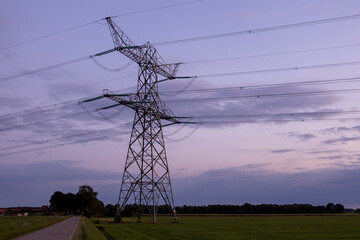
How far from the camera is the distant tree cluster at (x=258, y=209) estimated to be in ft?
602

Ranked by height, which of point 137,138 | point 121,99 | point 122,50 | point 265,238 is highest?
point 122,50

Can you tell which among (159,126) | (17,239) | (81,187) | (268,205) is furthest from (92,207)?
(17,239)

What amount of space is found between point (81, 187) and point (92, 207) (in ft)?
34.9

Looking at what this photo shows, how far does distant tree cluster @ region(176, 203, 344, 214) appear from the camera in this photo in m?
184

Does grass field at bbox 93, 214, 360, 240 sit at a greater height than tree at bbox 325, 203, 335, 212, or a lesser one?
lesser

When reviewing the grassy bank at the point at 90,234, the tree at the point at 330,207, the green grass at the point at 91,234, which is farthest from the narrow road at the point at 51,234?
the tree at the point at 330,207

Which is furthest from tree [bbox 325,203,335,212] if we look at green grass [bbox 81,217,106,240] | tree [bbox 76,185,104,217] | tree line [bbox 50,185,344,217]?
green grass [bbox 81,217,106,240]

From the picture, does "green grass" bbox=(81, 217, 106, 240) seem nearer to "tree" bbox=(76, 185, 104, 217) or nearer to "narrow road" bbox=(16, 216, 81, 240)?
"narrow road" bbox=(16, 216, 81, 240)

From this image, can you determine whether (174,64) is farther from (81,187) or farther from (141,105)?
(81,187)

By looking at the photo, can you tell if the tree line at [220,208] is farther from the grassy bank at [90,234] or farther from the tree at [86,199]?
the grassy bank at [90,234]

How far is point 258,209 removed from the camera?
188 meters

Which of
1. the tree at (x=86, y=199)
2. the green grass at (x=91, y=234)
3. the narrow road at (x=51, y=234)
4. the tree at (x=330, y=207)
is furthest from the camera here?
the tree at (x=330, y=207)

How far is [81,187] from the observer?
546 feet

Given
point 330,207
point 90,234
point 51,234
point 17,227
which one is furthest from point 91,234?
point 330,207
